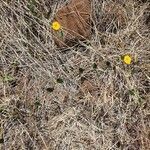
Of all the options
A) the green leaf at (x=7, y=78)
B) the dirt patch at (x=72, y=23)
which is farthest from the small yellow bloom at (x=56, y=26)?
the green leaf at (x=7, y=78)

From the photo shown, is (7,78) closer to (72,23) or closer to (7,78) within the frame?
(7,78)

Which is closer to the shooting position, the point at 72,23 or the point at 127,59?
the point at 127,59

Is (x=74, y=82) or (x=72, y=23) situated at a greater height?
(x=72, y=23)

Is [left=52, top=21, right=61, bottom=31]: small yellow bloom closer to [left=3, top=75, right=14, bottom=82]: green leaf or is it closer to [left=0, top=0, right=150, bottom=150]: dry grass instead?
[left=0, top=0, right=150, bottom=150]: dry grass

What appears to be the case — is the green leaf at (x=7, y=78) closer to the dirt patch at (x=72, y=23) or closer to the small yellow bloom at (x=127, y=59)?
the dirt patch at (x=72, y=23)

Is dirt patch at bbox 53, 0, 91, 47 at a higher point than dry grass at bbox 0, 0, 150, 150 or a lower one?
higher

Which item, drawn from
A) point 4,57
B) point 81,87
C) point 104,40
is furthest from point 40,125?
point 104,40

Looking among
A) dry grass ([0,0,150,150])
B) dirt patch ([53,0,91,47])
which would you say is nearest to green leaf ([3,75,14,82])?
dry grass ([0,0,150,150])

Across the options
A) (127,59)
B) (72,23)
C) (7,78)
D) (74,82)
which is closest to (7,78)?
(7,78)
